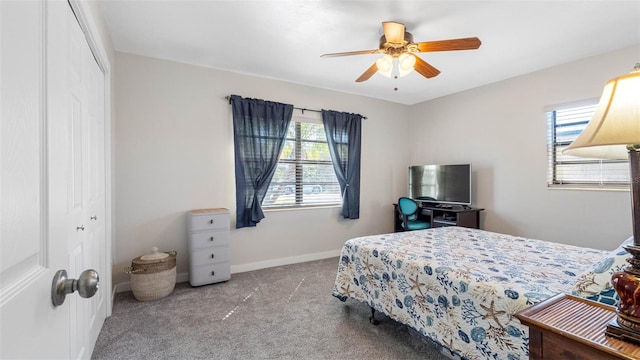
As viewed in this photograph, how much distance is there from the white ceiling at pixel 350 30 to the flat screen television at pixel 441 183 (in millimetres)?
1378

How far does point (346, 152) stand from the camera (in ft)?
14.4

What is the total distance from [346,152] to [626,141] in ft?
12.0

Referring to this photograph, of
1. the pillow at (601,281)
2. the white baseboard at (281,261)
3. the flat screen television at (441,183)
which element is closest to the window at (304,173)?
the white baseboard at (281,261)

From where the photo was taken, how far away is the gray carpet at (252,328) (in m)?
1.97

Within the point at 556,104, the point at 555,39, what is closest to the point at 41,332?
the point at 555,39

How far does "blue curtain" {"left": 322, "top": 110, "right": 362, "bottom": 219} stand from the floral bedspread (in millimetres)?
1760

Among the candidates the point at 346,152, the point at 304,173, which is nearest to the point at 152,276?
the point at 304,173

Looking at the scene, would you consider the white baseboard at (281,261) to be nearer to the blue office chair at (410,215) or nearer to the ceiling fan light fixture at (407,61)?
the blue office chair at (410,215)

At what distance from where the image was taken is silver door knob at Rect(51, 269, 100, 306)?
1.98ft

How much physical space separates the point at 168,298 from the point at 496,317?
9.20 ft

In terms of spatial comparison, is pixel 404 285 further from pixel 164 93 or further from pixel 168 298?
pixel 164 93

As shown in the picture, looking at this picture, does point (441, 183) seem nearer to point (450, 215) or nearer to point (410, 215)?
point (450, 215)

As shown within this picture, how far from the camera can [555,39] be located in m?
2.76

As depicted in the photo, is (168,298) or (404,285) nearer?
(404,285)
